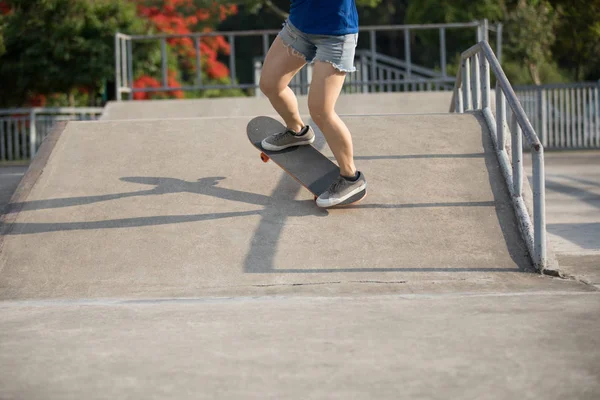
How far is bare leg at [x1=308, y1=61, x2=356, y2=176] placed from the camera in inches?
223

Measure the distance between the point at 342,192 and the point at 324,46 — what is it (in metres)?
0.93

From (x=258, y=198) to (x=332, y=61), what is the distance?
1075 millimetres

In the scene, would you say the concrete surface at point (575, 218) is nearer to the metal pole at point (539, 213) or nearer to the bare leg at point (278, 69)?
the metal pole at point (539, 213)

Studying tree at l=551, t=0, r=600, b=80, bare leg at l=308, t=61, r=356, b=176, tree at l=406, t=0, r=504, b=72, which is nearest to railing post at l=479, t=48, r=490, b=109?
bare leg at l=308, t=61, r=356, b=176

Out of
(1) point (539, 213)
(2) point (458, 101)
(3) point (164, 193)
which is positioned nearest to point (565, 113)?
(2) point (458, 101)

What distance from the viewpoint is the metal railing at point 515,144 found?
5.23m

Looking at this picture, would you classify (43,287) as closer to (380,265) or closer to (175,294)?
(175,294)

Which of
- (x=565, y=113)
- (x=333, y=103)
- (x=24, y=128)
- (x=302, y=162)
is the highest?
(x=333, y=103)

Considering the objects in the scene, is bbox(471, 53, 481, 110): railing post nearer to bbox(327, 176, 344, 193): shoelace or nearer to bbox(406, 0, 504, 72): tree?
bbox(327, 176, 344, 193): shoelace

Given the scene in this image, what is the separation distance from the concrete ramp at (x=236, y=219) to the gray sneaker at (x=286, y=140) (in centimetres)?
26

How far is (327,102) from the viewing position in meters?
5.66

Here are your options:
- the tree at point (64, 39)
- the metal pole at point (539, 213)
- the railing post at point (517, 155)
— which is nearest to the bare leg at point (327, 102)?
the railing post at point (517, 155)

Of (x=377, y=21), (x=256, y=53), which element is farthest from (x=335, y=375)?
(x=256, y=53)

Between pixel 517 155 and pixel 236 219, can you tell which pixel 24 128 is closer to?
pixel 236 219
